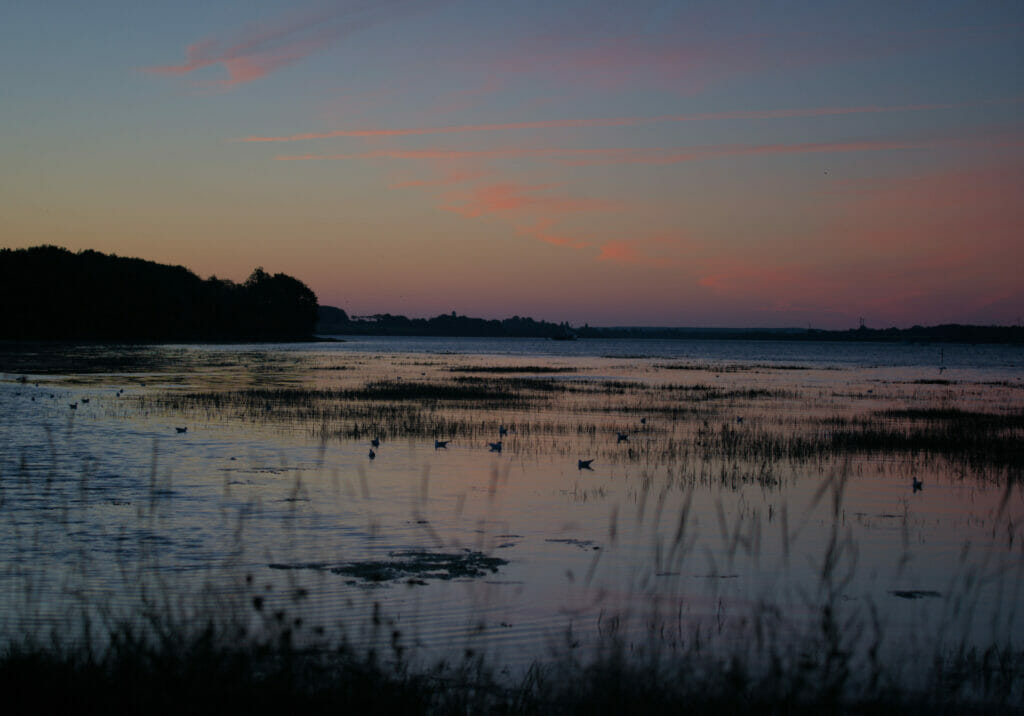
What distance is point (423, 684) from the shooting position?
6484 mm

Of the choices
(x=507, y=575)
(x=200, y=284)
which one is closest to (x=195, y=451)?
(x=507, y=575)

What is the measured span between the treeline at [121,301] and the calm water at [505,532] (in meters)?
102

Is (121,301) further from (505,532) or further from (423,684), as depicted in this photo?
(423,684)

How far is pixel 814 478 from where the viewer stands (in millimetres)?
17578

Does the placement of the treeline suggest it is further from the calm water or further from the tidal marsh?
the tidal marsh

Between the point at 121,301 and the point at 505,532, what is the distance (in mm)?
129910

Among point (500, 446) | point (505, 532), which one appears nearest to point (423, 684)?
point (505, 532)

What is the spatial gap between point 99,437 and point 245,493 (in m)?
8.78

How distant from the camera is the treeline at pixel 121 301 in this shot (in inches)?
4491

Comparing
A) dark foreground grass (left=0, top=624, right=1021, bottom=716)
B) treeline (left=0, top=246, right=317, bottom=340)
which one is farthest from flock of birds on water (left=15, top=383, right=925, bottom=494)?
treeline (left=0, top=246, right=317, bottom=340)

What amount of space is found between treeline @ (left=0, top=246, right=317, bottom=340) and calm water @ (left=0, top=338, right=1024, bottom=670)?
335 feet

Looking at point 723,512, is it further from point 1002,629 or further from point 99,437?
point 99,437

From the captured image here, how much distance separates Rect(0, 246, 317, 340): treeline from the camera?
11406cm

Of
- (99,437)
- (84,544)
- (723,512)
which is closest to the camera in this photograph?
(84,544)
